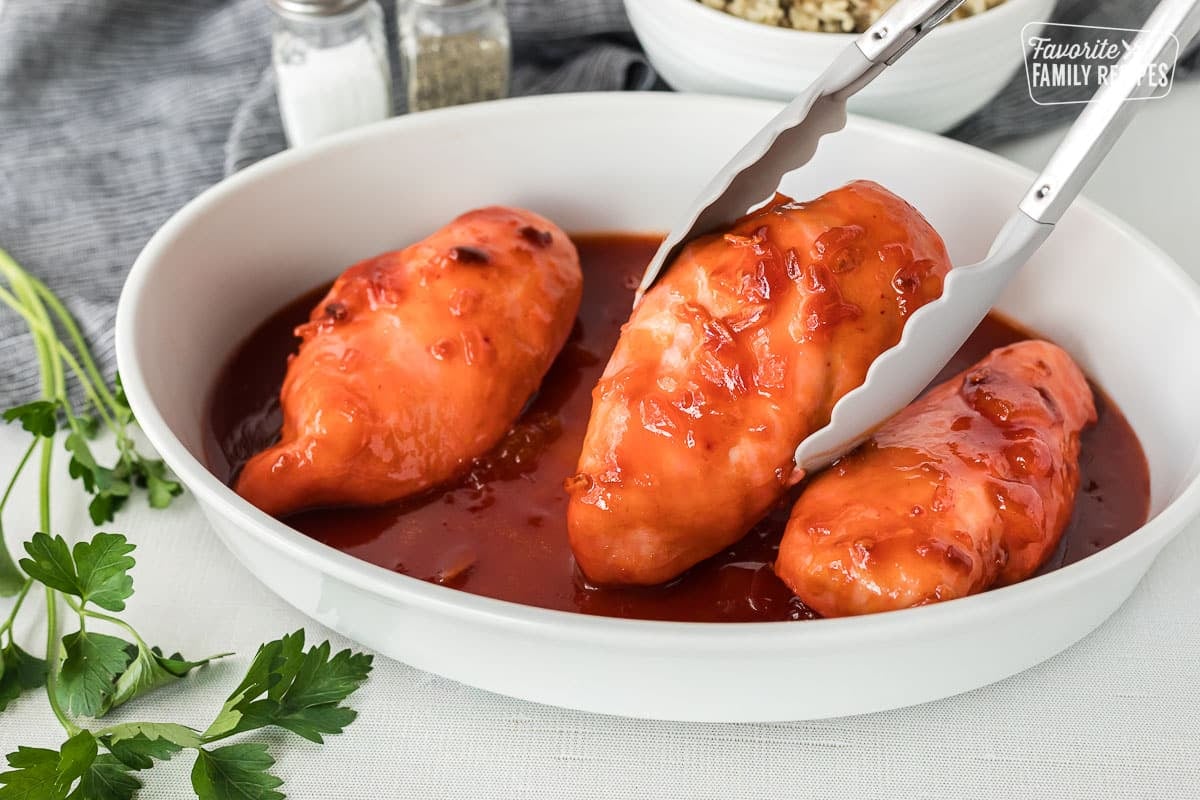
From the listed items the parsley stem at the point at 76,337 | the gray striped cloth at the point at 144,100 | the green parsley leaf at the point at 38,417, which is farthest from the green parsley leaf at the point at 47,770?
the gray striped cloth at the point at 144,100

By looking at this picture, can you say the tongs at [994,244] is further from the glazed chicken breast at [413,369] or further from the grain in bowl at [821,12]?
the grain in bowl at [821,12]

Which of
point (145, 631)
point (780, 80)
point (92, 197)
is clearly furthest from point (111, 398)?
point (780, 80)

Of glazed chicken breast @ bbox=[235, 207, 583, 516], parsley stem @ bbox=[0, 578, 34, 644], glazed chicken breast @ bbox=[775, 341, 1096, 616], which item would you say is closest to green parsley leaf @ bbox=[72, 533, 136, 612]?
parsley stem @ bbox=[0, 578, 34, 644]

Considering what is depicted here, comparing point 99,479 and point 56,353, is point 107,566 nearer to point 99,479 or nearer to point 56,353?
point 99,479

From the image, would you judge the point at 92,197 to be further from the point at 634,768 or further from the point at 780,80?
the point at 634,768

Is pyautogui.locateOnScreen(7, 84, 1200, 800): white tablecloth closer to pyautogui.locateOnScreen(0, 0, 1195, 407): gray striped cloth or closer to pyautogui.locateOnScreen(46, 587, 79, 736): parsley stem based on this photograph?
pyautogui.locateOnScreen(46, 587, 79, 736): parsley stem

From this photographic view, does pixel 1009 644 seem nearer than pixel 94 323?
Yes
